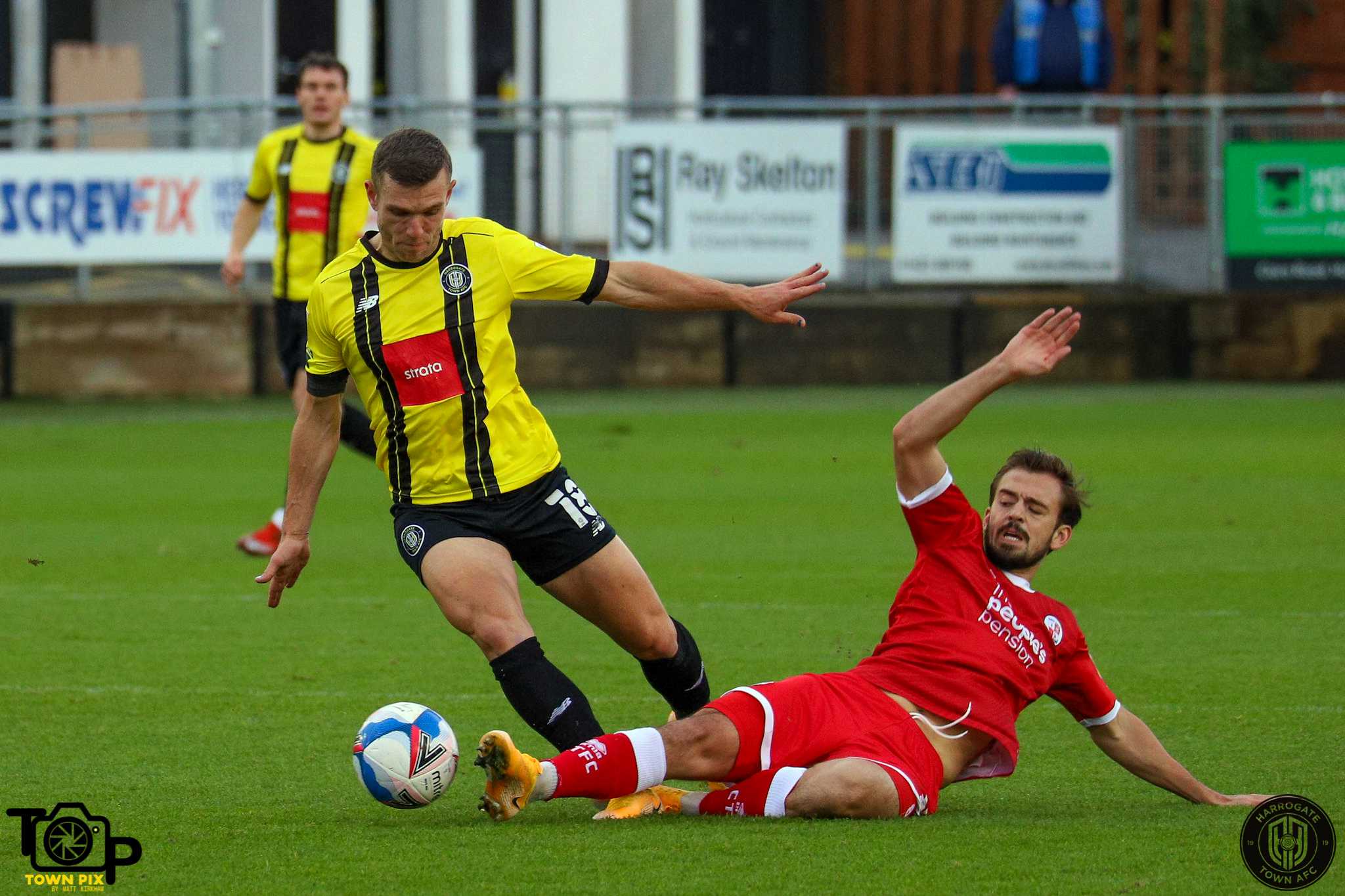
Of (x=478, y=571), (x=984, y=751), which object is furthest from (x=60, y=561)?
(x=984, y=751)

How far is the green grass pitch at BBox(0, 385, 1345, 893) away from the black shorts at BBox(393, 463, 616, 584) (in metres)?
0.68

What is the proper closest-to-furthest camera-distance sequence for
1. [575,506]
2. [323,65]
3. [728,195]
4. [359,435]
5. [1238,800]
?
[1238,800], [575,506], [359,435], [323,65], [728,195]

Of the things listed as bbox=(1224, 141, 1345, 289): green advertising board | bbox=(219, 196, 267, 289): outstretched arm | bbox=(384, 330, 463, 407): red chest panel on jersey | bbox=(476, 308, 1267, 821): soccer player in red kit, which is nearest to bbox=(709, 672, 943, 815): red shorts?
bbox=(476, 308, 1267, 821): soccer player in red kit

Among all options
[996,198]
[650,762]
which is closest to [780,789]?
[650,762]

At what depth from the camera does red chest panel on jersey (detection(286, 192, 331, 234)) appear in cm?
1037

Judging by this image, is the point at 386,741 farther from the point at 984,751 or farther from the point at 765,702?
the point at 984,751

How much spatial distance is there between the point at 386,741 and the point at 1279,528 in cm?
690

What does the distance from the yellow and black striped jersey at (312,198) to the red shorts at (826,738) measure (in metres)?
5.71

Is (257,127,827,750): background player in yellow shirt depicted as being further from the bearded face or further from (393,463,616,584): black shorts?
the bearded face

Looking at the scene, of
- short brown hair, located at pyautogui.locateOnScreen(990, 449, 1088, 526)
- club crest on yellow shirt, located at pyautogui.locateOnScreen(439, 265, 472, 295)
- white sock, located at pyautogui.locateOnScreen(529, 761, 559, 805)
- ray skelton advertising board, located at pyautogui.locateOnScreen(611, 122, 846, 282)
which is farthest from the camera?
ray skelton advertising board, located at pyautogui.locateOnScreen(611, 122, 846, 282)

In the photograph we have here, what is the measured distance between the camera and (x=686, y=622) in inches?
331

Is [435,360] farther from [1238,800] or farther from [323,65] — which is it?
[323,65]

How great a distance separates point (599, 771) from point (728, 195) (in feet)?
44.6

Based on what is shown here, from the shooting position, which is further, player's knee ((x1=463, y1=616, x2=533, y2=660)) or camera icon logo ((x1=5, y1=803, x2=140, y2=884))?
player's knee ((x1=463, y1=616, x2=533, y2=660))
